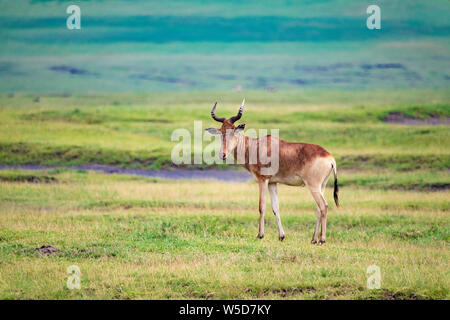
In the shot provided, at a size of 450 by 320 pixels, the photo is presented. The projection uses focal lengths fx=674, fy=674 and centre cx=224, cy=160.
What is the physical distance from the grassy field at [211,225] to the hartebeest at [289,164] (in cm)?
75

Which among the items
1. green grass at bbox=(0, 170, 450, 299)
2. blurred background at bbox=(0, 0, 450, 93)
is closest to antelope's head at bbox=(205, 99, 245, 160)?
green grass at bbox=(0, 170, 450, 299)

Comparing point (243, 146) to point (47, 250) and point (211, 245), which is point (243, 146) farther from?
point (47, 250)

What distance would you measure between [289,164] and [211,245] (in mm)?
2467

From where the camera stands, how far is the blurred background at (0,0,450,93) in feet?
352

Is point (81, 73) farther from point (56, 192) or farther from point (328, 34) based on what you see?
point (56, 192)

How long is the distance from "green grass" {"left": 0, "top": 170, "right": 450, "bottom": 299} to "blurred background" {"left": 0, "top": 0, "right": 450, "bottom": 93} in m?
78.2

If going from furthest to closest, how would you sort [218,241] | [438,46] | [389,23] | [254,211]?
[389,23], [438,46], [254,211], [218,241]

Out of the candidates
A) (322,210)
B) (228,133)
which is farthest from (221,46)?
(322,210)

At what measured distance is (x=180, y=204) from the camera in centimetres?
1988

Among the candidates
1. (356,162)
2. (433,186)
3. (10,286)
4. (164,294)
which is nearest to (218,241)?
(164,294)

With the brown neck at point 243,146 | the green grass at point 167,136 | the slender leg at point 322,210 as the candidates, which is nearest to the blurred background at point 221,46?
the green grass at point 167,136

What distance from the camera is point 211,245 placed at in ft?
44.6

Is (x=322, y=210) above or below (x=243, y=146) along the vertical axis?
below

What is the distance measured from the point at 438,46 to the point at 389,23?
1813cm
